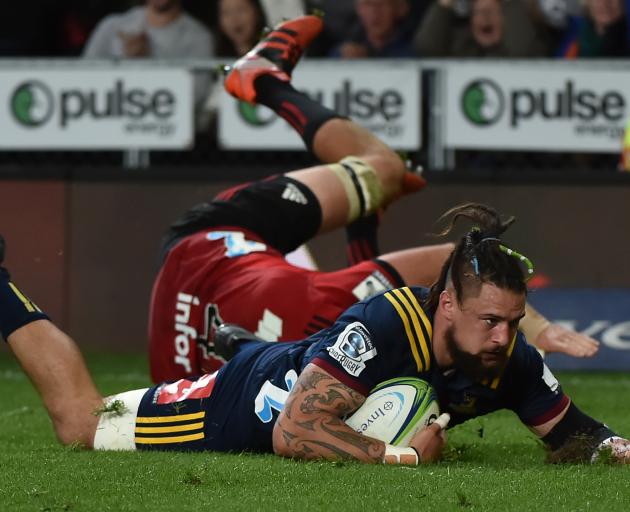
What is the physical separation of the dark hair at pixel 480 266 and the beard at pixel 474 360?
0.51 feet

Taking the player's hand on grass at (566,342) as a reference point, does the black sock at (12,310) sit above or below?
above

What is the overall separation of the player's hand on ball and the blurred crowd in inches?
243

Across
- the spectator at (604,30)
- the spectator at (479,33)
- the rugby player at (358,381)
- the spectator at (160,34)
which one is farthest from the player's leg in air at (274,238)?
the spectator at (604,30)

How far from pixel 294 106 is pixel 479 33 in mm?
3233

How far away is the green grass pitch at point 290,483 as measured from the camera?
4930mm

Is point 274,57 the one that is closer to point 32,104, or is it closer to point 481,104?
point 481,104

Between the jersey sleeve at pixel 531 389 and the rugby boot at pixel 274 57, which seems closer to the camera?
the jersey sleeve at pixel 531 389

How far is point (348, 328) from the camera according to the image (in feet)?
18.6

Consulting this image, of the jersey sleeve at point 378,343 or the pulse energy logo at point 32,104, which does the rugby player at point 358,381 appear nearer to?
the jersey sleeve at point 378,343

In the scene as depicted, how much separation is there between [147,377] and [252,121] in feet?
7.76

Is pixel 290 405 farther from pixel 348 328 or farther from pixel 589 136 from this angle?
pixel 589 136

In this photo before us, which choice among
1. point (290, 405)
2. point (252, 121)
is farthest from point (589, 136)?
point (290, 405)

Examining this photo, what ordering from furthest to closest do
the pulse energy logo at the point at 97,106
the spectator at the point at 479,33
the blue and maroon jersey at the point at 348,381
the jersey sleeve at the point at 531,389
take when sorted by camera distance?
the spectator at the point at 479,33 → the pulse energy logo at the point at 97,106 → the jersey sleeve at the point at 531,389 → the blue and maroon jersey at the point at 348,381

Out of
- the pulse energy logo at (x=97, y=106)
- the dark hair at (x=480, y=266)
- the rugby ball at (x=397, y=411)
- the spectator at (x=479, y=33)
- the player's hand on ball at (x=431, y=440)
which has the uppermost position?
the spectator at (x=479, y=33)
